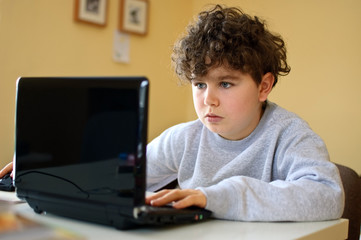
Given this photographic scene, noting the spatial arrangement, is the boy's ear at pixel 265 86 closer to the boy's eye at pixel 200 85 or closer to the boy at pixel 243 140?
the boy at pixel 243 140

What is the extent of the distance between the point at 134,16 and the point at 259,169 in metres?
1.65

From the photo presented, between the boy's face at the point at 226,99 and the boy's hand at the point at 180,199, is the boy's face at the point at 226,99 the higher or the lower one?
the higher one

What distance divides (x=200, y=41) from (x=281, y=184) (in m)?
0.49

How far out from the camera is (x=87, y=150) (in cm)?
70

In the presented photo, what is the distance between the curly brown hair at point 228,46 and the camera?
1.12 metres

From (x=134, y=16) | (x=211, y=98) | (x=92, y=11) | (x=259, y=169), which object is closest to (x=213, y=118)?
(x=211, y=98)

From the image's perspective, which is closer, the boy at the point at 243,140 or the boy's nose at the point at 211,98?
the boy at the point at 243,140

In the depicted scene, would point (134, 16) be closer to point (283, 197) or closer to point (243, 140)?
point (243, 140)

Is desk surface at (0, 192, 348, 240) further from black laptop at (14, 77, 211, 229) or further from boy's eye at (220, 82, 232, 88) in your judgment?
boy's eye at (220, 82, 232, 88)

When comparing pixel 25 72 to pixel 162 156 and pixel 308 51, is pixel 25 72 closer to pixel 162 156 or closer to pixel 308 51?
pixel 162 156

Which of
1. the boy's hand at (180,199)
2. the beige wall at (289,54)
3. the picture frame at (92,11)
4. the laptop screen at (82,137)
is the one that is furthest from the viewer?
the picture frame at (92,11)

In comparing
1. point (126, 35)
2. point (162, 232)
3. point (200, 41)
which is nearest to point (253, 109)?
point (200, 41)

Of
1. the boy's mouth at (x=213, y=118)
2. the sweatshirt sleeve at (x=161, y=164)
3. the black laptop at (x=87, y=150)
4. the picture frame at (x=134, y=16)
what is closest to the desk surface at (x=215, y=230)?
the black laptop at (x=87, y=150)

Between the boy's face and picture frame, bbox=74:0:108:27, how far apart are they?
4.35 feet
